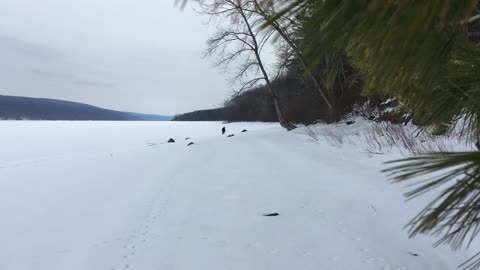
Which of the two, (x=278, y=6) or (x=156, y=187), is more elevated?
(x=278, y=6)

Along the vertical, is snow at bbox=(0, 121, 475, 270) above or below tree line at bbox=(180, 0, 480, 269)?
below

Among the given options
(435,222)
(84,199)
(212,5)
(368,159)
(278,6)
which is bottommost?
(84,199)

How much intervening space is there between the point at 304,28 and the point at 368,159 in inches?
254

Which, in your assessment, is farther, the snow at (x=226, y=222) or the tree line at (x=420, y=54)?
the snow at (x=226, y=222)

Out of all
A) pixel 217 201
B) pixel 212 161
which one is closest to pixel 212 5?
pixel 212 161

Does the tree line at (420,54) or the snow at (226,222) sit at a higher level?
the tree line at (420,54)

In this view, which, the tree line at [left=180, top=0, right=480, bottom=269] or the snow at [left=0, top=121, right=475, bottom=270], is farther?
the snow at [left=0, top=121, right=475, bottom=270]

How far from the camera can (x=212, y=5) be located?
59.0 ft

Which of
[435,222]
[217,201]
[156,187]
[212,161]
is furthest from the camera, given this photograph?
[212,161]

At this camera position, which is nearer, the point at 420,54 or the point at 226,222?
the point at 420,54

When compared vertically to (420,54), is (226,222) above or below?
below

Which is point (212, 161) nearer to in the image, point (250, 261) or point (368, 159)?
point (368, 159)

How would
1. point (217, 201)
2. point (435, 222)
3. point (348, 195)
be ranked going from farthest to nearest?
point (217, 201) < point (348, 195) < point (435, 222)

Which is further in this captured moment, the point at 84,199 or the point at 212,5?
the point at 212,5
